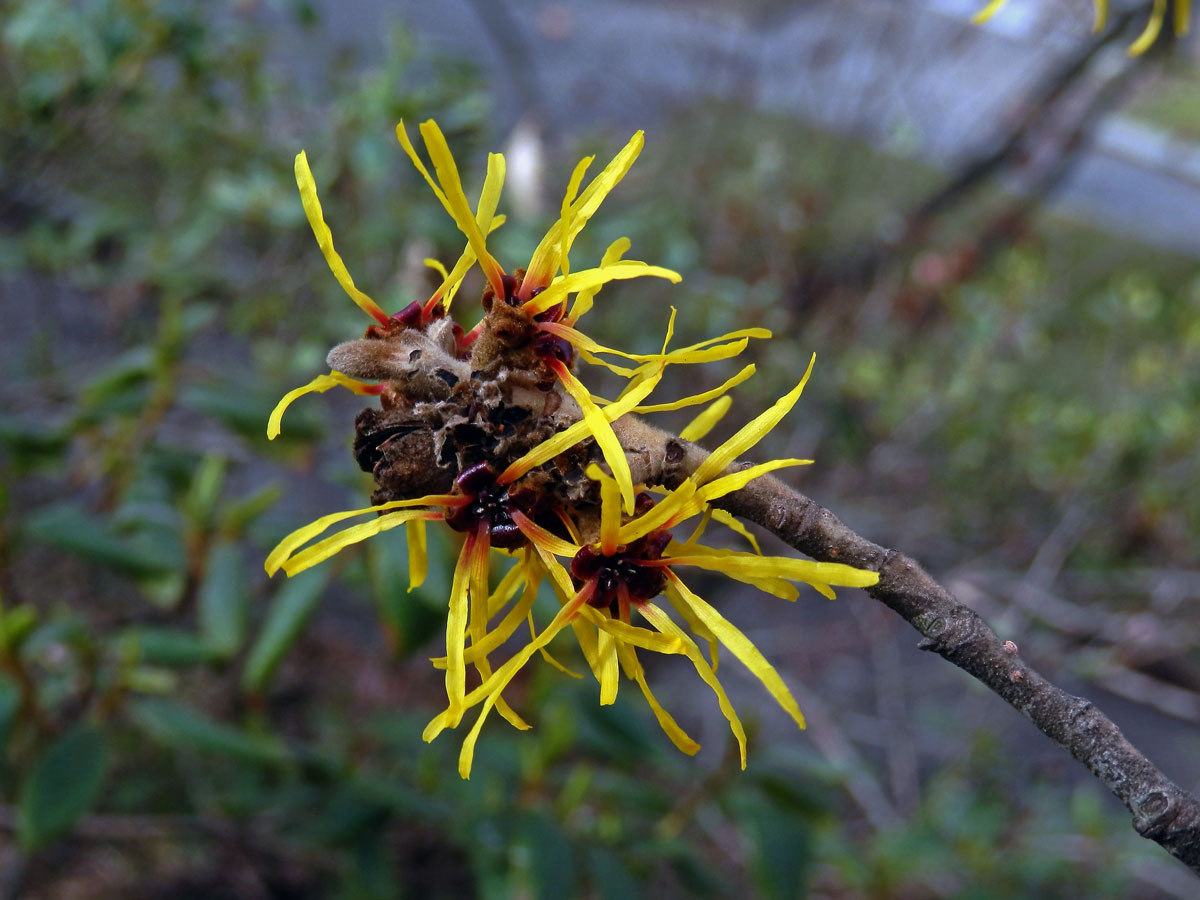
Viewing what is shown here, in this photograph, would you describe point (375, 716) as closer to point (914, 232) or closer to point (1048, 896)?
point (1048, 896)

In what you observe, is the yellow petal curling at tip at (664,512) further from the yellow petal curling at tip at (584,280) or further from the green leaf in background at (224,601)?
the green leaf in background at (224,601)

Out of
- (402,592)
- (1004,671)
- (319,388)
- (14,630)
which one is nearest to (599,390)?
(402,592)

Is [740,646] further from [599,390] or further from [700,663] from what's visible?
[599,390]

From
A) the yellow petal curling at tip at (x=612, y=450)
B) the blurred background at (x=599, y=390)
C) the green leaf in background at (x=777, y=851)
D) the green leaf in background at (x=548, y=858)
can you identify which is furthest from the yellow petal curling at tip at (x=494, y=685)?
the green leaf in background at (x=777, y=851)

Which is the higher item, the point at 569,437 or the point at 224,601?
the point at 569,437

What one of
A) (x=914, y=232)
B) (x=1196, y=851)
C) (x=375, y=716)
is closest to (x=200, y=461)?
(x=375, y=716)
